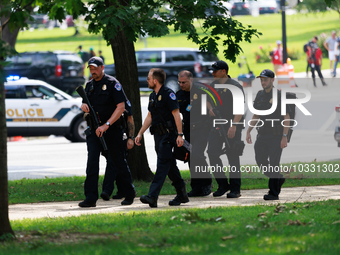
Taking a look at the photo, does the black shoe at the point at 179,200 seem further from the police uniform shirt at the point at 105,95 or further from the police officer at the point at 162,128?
the police uniform shirt at the point at 105,95

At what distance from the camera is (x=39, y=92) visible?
1672 cm

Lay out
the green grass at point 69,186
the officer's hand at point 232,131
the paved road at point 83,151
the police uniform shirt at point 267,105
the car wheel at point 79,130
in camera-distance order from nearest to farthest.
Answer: the police uniform shirt at point 267,105
the officer's hand at point 232,131
the green grass at point 69,186
the paved road at point 83,151
the car wheel at point 79,130

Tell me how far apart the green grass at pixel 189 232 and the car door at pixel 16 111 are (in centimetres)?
1023

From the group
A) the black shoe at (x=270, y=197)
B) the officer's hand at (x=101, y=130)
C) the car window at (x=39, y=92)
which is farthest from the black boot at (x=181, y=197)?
the car window at (x=39, y=92)

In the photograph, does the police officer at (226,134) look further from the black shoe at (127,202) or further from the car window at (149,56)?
the car window at (149,56)

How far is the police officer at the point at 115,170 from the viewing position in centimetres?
790

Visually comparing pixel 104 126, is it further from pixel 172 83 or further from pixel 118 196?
pixel 172 83

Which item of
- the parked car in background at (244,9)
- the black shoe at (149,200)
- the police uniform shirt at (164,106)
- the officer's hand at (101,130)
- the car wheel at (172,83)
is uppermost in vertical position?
the parked car in background at (244,9)

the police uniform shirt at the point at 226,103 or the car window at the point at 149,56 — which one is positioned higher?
the police uniform shirt at the point at 226,103

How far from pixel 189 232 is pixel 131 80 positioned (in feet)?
16.5

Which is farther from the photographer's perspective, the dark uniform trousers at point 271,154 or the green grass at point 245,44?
the green grass at point 245,44

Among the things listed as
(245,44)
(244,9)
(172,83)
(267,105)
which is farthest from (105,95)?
(244,9)

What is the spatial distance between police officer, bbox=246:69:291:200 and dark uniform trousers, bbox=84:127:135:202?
6.04ft

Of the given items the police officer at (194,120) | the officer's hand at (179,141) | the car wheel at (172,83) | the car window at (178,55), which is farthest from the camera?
the car window at (178,55)
